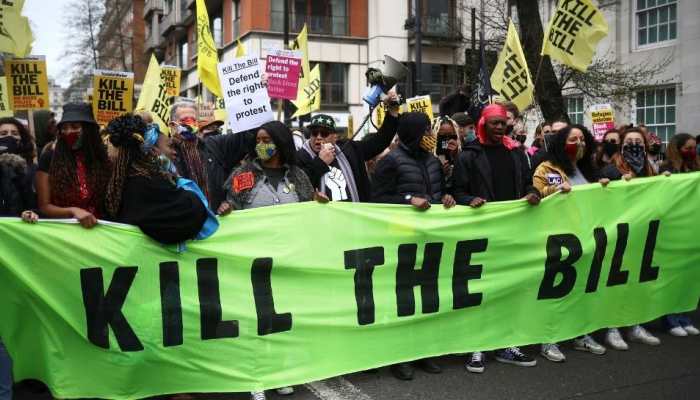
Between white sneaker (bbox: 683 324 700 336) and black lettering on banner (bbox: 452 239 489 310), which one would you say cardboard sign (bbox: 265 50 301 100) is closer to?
black lettering on banner (bbox: 452 239 489 310)

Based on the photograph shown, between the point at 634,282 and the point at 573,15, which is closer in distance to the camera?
the point at 634,282

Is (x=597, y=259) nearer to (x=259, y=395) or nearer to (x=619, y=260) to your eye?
(x=619, y=260)

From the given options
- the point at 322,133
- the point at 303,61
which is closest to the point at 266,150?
the point at 322,133

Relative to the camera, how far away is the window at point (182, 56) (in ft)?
141

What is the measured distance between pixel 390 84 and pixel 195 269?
2.31m

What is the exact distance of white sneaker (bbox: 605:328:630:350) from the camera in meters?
5.33

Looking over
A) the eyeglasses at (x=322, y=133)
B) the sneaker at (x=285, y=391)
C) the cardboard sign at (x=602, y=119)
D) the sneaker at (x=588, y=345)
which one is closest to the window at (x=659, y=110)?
the cardboard sign at (x=602, y=119)

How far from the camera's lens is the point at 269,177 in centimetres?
468

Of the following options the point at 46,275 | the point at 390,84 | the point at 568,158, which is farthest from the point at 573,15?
the point at 46,275

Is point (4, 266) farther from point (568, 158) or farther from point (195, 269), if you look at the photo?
point (568, 158)

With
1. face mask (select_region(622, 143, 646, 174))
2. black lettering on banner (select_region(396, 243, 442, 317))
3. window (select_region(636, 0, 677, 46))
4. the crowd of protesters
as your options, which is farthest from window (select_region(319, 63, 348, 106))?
black lettering on banner (select_region(396, 243, 442, 317))

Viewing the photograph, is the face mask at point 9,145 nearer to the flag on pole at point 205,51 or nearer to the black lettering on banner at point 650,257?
the flag on pole at point 205,51

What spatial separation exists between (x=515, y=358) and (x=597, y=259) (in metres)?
1.10

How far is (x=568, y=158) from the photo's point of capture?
552cm
